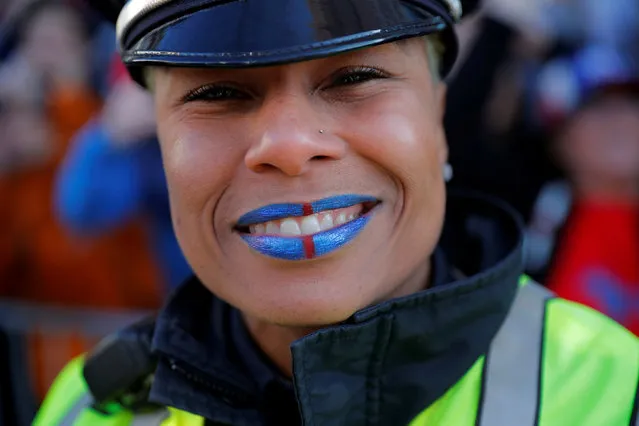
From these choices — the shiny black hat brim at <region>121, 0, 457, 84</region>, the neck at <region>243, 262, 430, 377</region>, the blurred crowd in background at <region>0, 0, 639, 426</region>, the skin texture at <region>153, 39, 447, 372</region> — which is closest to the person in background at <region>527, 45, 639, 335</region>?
the blurred crowd in background at <region>0, 0, 639, 426</region>

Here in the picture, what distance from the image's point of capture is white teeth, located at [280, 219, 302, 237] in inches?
62.6

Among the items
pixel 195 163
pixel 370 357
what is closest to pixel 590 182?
pixel 370 357

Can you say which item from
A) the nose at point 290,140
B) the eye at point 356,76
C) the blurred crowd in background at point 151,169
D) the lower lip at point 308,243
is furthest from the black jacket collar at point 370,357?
the blurred crowd in background at point 151,169

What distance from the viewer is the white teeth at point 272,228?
1.61 m

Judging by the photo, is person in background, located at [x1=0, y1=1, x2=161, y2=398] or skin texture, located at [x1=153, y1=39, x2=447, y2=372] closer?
skin texture, located at [x1=153, y1=39, x2=447, y2=372]

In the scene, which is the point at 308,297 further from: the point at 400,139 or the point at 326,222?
the point at 400,139

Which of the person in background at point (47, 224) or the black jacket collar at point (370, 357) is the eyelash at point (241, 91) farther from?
the person in background at point (47, 224)

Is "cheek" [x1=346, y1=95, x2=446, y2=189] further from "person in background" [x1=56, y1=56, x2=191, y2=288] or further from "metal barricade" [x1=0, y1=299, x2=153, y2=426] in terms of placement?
"metal barricade" [x1=0, y1=299, x2=153, y2=426]

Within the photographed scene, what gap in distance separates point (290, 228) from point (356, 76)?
33cm

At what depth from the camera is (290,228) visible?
62.8 inches

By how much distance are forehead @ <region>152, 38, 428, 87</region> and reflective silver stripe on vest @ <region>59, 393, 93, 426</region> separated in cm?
86

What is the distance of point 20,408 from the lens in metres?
2.60

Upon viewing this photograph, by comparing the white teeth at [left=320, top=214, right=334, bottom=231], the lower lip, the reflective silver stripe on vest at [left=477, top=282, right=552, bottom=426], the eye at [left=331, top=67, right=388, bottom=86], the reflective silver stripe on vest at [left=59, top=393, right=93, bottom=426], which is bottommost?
the reflective silver stripe on vest at [left=59, top=393, right=93, bottom=426]

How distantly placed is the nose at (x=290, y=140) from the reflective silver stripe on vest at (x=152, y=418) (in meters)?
0.73
